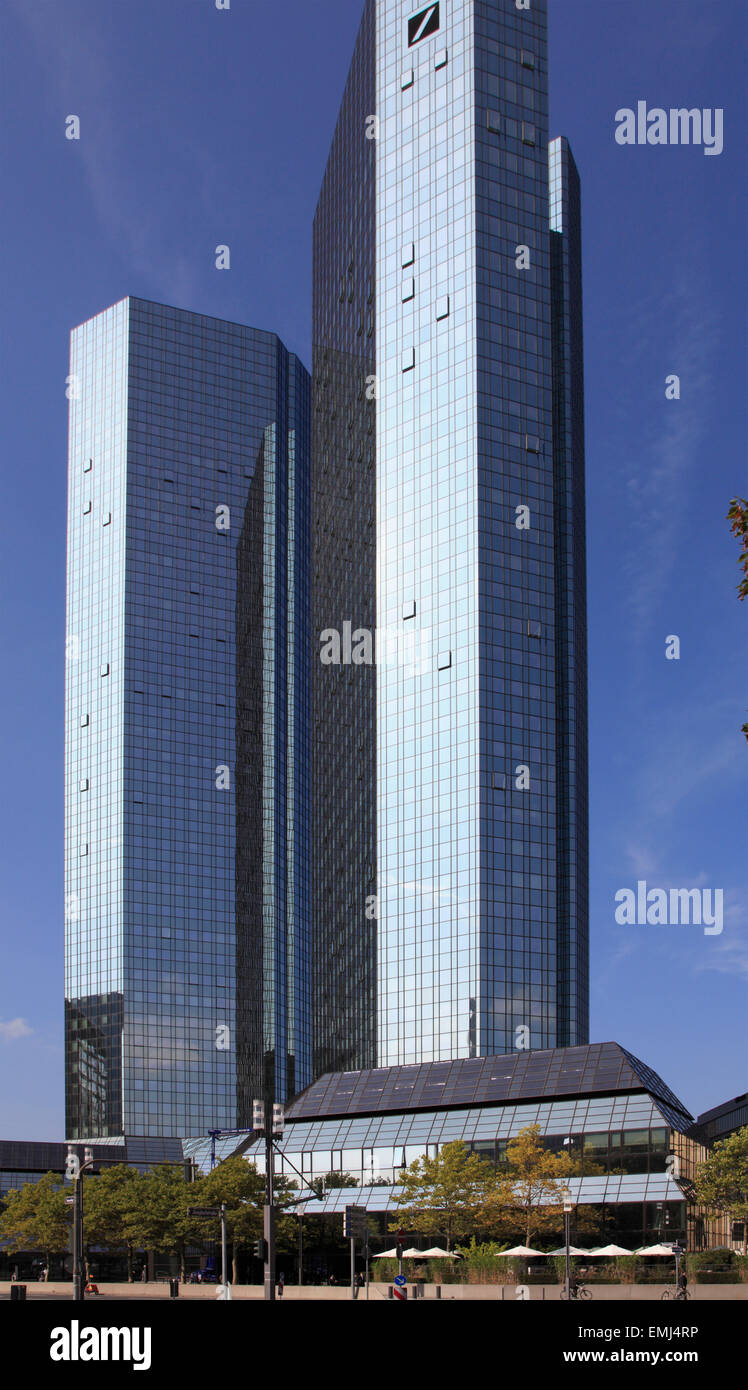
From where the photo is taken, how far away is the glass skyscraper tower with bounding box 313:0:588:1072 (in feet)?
465

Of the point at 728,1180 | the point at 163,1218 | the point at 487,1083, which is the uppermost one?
the point at 487,1083

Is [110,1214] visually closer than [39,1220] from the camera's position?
Yes

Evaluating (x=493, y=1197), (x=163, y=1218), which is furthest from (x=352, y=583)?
(x=493, y=1197)

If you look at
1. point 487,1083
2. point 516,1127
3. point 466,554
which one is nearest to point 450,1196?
point 516,1127

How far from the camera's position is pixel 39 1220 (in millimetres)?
113125

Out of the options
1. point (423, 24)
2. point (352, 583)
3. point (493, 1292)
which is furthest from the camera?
point (352, 583)

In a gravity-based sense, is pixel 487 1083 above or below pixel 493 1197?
above

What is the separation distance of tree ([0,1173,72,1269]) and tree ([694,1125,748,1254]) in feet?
174

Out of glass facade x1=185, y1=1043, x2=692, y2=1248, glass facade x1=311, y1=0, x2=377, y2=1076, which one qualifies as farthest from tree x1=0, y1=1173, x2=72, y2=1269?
glass facade x1=311, y1=0, x2=377, y2=1076

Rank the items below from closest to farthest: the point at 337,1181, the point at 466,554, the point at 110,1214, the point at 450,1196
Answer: the point at 450,1196 < the point at 110,1214 < the point at 337,1181 < the point at 466,554

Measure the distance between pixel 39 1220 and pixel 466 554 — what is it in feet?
255

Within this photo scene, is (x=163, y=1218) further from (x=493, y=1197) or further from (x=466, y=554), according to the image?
(x=466, y=554)

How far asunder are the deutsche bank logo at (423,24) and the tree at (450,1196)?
431ft
